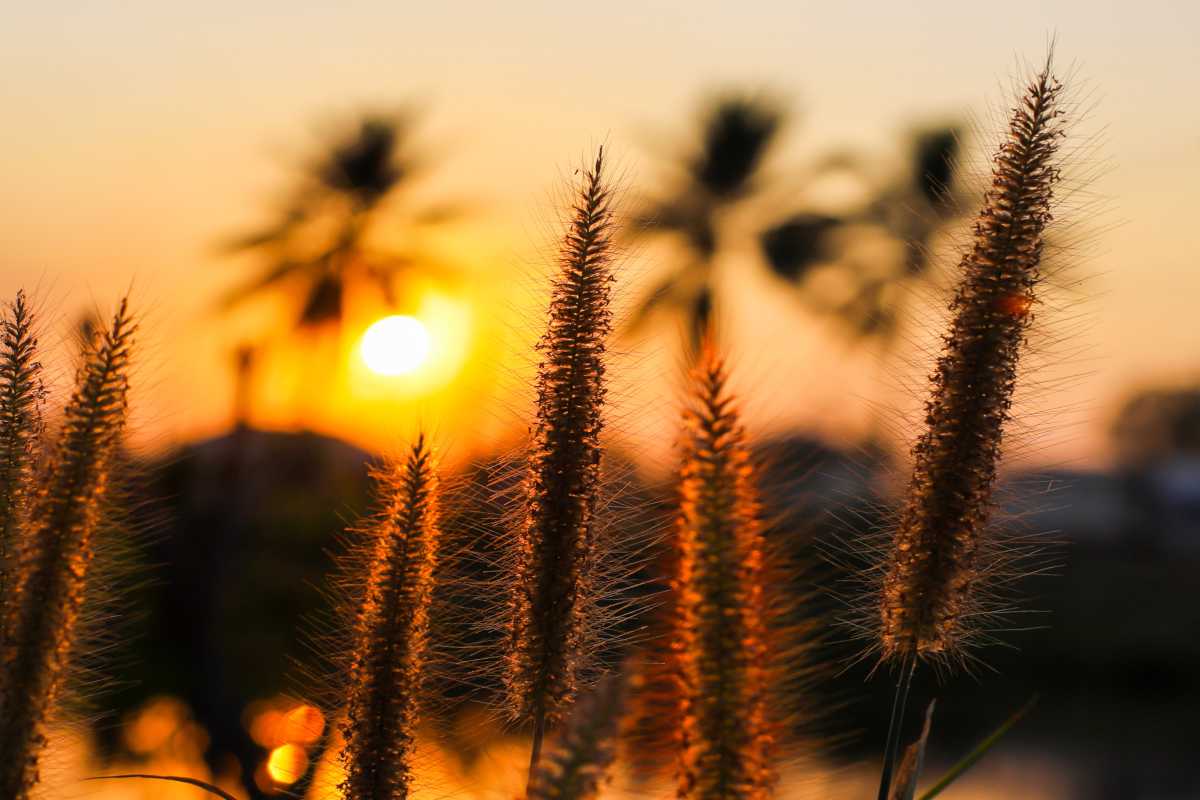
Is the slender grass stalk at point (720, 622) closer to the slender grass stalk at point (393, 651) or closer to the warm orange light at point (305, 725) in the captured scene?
the slender grass stalk at point (393, 651)

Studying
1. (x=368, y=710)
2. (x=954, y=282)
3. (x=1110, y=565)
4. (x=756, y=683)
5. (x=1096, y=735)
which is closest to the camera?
(x=756, y=683)

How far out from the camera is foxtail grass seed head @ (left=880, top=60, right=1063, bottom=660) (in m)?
3.07

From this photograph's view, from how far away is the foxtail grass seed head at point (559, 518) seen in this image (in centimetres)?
296

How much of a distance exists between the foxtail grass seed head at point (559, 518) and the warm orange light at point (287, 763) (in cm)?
52

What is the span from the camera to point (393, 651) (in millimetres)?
2889

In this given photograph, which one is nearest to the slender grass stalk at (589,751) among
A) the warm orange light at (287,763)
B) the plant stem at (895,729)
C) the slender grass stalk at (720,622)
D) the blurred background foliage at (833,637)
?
the slender grass stalk at (720,622)

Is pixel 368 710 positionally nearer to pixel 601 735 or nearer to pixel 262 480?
pixel 601 735

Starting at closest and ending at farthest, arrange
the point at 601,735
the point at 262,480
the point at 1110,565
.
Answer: the point at 601,735 < the point at 262,480 < the point at 1110,565

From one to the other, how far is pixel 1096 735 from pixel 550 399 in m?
35.2

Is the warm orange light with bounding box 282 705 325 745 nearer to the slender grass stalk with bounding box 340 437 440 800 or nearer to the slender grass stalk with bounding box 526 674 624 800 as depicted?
the slender grass stalk with bounding box 340 437 440 800

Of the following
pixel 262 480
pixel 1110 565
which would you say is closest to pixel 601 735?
pixel 262 480

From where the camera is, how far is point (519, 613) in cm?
304

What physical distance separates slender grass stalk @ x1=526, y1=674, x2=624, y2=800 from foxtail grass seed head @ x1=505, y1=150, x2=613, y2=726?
0.98 m

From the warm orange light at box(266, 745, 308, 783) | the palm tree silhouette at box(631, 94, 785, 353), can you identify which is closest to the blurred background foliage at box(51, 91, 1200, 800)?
the palm tree silhouette at box(631, 94, 785, 353)
